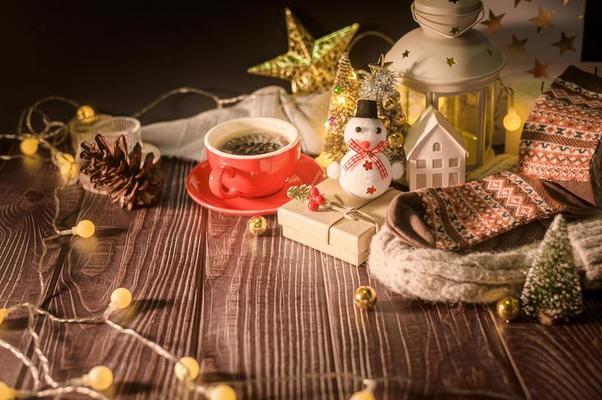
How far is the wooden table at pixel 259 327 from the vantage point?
0.79m

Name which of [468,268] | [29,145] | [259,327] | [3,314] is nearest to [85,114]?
[29,145]

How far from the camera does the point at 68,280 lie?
3.18 feet

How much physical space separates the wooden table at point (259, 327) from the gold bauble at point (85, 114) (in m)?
0.24

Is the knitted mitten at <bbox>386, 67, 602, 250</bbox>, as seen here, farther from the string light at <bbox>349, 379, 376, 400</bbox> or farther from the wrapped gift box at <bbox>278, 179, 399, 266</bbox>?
the string light at <bbox>349, 379, 376, 400</bbox>

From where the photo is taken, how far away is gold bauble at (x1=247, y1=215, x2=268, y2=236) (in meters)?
1.03

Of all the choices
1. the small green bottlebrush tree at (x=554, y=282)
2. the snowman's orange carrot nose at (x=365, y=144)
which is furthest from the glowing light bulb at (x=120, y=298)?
the small green bottlebrush tree at (x=554, y=282)

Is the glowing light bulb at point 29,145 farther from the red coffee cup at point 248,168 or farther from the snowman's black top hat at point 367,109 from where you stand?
the snowman's black top hat at point 367,109

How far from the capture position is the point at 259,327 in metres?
0.87

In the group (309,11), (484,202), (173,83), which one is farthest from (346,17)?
(484,202)

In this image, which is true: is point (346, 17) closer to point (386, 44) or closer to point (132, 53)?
point (386, 44)

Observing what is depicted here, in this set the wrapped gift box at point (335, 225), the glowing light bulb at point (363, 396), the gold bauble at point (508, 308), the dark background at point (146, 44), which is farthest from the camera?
the dark background at point (146, 44)

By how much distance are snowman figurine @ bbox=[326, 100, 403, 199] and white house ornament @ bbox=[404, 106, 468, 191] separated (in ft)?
0.09

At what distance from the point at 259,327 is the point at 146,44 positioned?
0.58 meters

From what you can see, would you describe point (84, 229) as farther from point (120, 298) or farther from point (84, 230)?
point (120, 298)
